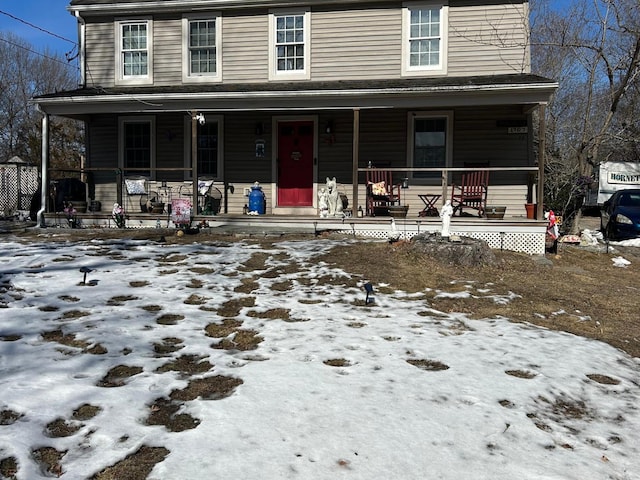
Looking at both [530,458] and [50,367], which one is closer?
[530,458]

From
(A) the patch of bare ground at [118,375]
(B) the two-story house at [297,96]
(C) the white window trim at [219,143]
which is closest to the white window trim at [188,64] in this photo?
(B) the two-story house at [297,96]

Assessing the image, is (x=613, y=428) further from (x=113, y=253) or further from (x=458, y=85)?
(x=458, y=85)

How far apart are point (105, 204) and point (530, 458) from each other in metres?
13.3

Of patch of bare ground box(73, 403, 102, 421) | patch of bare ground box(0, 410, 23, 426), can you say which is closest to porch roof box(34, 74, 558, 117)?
patch of bare ground box(73, 403, 102, 421)

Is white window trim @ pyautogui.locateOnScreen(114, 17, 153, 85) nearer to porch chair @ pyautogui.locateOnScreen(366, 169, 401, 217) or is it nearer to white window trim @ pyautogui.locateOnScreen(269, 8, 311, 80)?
white window trim @ pyautogui.locateOnScreen(269, 8, 311, 80)

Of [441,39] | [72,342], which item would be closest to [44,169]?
[72,342]

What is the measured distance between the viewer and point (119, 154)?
45.9 ft

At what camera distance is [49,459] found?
111 inches

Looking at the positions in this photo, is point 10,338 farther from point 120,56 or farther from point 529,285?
point 120,56

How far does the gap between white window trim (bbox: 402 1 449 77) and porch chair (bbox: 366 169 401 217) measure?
8.27 feet

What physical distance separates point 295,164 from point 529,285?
7.17 m

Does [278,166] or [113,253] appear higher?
[278,166]

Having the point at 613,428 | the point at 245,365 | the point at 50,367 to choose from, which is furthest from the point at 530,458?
the point at 50,367

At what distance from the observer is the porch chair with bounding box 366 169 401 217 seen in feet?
38.4
